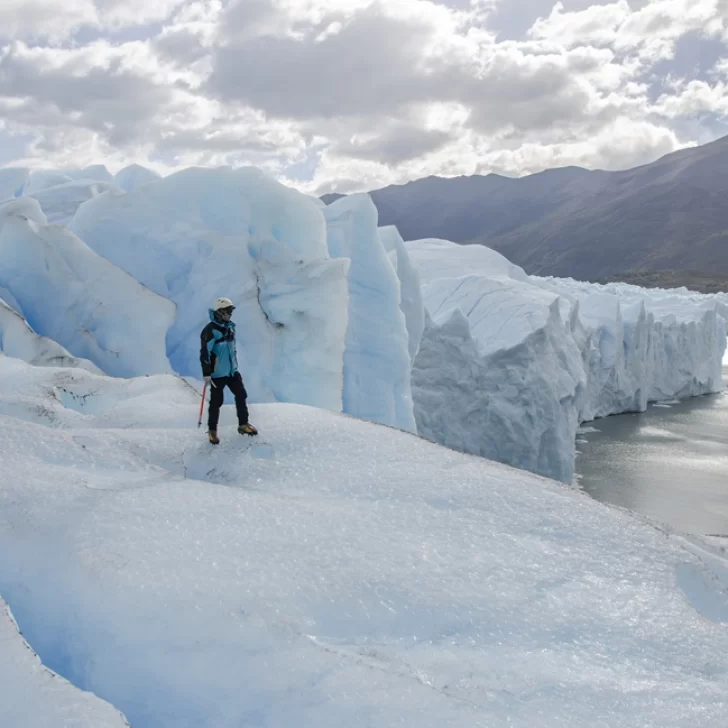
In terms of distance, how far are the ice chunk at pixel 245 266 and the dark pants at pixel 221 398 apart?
12.3 ft

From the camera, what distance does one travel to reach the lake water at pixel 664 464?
40.5 ft

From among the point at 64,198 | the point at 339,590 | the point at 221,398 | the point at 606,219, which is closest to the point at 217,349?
the point at 221,398

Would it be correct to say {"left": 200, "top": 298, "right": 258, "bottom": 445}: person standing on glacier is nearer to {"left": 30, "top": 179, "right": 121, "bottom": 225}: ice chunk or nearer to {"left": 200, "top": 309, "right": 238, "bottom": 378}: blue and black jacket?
{"left": 200, "top": 309, "right": 238, "bottom": 378}: blue and black jacket

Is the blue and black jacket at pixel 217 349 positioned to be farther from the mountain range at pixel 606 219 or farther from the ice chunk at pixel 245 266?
the mountain range at pixel 606 219

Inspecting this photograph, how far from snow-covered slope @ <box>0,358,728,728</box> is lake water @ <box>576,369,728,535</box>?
7.05 m

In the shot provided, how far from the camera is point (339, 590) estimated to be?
2492 mm

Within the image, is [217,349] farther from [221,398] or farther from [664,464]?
[664,464]

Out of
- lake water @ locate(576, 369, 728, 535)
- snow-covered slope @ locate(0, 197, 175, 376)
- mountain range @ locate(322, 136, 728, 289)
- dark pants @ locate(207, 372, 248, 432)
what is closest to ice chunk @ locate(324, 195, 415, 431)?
snow-covered slope @ locate(0, 197, 175, 376)

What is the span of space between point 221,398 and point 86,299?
424 cm

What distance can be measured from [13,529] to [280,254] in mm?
6270

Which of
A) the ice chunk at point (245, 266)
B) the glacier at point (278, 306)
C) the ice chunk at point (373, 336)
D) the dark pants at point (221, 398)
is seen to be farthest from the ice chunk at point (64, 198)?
the dark pants at point (221, 398)

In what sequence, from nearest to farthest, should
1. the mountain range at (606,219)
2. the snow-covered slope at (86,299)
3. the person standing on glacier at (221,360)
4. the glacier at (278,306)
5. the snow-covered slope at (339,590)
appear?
1. the snow-covered slope at (339,590)
2. the person standing on glacier at (221,360)
3. the snow-covered slope at (86,299)
4. the glacier at (278,306)
5. the mountain range at (606,219)

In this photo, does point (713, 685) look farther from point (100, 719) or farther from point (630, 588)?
point (100, 719)

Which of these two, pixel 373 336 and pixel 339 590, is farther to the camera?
pixel 373 336
